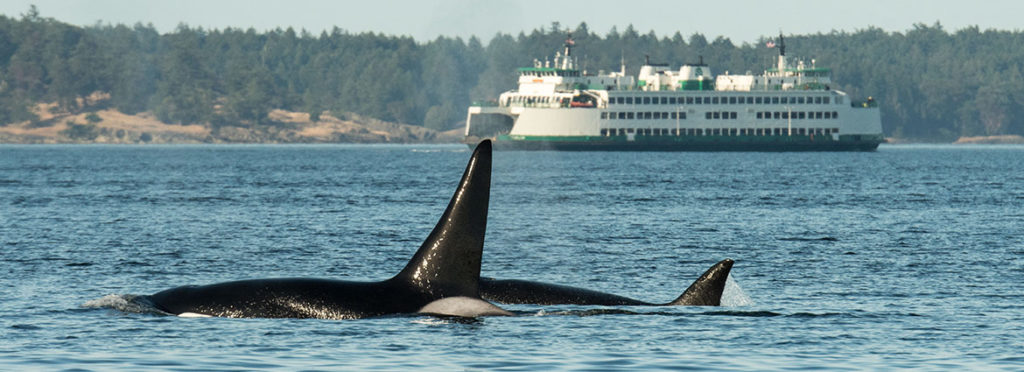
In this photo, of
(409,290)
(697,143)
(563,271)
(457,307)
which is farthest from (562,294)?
(697,143)

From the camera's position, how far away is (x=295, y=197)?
249ft

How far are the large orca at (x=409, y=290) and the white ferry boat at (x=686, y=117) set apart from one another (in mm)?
163903

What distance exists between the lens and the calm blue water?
19.8m

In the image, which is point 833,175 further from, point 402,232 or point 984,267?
point 984,267

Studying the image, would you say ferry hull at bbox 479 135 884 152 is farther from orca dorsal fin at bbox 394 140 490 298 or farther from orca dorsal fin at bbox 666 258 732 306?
orca dorsal fin at bbox 394 140 490 298

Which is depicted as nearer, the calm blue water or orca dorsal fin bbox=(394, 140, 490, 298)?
orca dorsal fin bbox=(394, 140, 490, 298)

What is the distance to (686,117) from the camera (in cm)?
18962

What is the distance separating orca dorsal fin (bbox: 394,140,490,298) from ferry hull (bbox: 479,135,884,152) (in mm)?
165759

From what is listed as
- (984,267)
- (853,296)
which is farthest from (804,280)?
(984,267)

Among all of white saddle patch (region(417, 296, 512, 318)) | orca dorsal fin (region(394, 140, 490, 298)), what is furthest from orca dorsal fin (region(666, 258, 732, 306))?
orca dorsal fin (region(394, 140, 490, 298))

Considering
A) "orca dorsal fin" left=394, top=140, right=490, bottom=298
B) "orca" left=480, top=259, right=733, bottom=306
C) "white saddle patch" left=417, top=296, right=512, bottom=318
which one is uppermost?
"orca dorsal fin" left=394, top=140, right=490, bottom=298

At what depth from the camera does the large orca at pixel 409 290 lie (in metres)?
19.3

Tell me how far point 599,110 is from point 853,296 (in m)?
159

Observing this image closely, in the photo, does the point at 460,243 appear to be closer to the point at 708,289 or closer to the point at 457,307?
the point at 457,307
